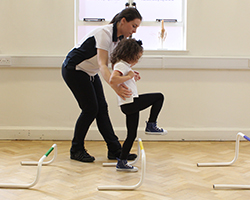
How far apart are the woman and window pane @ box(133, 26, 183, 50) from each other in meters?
1.28

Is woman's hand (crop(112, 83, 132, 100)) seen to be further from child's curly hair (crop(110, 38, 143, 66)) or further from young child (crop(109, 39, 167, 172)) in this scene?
child's curly hair (crop(110, 38, 143, 66))

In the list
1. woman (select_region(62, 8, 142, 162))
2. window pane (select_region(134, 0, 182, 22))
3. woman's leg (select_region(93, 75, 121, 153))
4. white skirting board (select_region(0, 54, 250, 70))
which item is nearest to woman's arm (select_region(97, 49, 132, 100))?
woman (select_region(62, 8, 142, 162))

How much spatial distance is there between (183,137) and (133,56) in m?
1.77

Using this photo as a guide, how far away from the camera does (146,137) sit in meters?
3.60

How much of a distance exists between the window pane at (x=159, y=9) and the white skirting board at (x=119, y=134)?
4.60 feet

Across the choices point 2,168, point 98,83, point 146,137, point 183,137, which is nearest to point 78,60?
point 98,83

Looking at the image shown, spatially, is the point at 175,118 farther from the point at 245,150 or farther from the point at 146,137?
the point at 245,150

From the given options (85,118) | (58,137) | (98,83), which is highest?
(98,83)

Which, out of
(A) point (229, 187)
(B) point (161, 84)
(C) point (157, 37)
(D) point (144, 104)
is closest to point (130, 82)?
(D) point (144, 104)

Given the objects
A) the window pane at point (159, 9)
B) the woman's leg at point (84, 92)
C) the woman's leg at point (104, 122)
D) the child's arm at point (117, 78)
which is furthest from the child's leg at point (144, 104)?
the window pane at point (159, 9)

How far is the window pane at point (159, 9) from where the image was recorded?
3721 millimetres

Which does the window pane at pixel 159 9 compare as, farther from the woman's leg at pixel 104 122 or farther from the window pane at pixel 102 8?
the woman's leg at pixel 104 122

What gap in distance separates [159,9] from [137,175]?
7.42 feet

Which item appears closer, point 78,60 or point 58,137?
point 78,60
